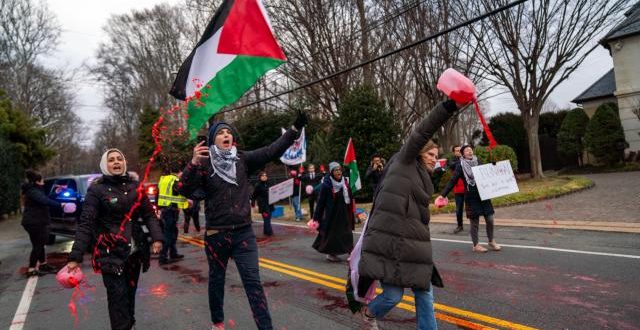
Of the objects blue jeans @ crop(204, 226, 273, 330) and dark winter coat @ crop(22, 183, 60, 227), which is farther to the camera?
dark winter coat @ crop(22, 183, 60, 227)

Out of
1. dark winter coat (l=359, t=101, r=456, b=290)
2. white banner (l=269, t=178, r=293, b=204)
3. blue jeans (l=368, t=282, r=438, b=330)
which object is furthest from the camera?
white banner (l=269, t=178, r=293, b=204)

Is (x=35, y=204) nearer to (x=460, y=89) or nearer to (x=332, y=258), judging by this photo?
(x=332, y=258)

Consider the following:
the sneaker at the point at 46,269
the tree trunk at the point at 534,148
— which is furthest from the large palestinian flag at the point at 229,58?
the tree trunk at the point at 534,148

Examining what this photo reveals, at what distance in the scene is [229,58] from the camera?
4875mm

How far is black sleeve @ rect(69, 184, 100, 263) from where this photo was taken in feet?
13.0

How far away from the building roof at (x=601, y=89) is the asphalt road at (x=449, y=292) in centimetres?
2298

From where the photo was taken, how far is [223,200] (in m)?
4.02

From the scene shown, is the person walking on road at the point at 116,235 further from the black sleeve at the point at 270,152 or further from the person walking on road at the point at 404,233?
the person walking on road at the point at 404,233

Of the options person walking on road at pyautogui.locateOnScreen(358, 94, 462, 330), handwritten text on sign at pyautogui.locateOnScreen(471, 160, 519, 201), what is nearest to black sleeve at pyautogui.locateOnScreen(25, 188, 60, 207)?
person walking on road at pyautogui.locateOnScreen(358, 94, 462, 330)

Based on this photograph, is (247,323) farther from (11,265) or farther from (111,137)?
(111,137)

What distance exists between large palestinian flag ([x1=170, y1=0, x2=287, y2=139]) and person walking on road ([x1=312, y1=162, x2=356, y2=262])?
361 centimetres

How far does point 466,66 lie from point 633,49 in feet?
35.7

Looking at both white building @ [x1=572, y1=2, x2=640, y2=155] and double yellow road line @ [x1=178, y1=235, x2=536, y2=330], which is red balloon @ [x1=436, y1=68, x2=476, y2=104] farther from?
white building @ [x1=572, y1=2, x2=640, y2=155]

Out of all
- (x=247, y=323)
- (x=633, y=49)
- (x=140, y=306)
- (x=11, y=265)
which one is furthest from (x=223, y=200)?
(x=633, y=49)
